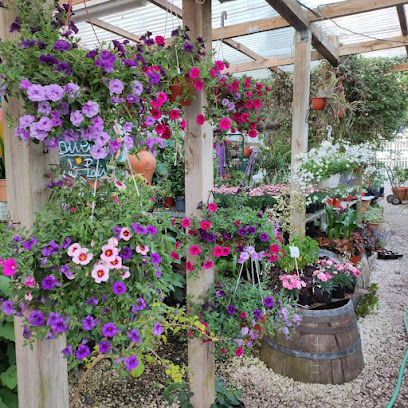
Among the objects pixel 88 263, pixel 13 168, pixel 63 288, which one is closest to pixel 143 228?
pixel 88 263

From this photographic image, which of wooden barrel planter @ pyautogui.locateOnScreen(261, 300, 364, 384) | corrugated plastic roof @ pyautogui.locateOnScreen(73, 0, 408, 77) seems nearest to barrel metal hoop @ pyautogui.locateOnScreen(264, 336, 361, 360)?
wooden barrel planter @ pyautogui.locateOnScreen(261, 300, 364, 384)

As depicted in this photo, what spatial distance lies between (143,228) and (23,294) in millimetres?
363

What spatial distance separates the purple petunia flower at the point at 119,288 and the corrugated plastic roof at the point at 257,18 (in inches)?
79.5

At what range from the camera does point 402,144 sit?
1373 centimetres

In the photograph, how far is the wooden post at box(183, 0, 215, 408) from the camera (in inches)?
65.5

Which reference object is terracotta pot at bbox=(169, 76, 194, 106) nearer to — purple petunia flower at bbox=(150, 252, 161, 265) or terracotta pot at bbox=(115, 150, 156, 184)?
purple petunia flower at bbox=(150, 252, 161, 265)

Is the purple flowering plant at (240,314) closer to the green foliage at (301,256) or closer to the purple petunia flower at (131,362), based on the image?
the purple petunia flower at (131,362)

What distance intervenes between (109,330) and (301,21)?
8.85ft

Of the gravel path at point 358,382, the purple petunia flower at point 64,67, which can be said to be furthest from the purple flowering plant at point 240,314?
the purple petunia flower at point 64,67

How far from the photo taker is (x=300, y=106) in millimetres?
3207

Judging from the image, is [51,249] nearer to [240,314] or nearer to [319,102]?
[240,314]

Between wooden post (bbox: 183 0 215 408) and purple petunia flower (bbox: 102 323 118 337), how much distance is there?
80 centimetres

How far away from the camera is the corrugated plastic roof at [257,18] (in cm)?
308

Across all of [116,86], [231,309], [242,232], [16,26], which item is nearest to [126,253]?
[116,86]
